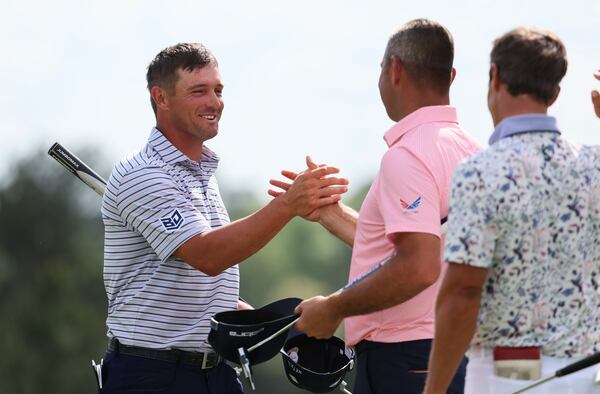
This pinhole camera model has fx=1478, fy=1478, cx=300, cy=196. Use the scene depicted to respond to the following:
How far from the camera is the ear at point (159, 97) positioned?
7.28m

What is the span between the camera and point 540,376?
480 cm

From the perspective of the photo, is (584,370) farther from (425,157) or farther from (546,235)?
(425,157)

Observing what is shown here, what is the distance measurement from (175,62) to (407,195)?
2110 millimetres

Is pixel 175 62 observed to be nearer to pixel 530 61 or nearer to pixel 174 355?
pixel 174 355

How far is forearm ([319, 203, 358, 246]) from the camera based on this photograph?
679 centimetres

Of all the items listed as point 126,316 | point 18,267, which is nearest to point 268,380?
point 18,267

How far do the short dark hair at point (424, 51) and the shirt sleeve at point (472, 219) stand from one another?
1.32 meters

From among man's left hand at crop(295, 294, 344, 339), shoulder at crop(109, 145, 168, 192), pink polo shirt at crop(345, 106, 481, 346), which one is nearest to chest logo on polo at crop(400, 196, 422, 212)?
pink polo shirt at crop(345, 106, 481, 346)

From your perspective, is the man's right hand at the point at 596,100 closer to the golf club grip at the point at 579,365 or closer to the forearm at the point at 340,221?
the forearm at the point at 340,221

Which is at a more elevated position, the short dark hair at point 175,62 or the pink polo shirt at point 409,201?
the short dark hair at point 175,62

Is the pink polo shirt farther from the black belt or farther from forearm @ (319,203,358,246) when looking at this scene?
the black belt

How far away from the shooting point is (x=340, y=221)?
6.82 metres

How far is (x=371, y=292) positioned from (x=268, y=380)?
179ft

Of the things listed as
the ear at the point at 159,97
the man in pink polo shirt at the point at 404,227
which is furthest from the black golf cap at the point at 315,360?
the ear at the point at 159,97
